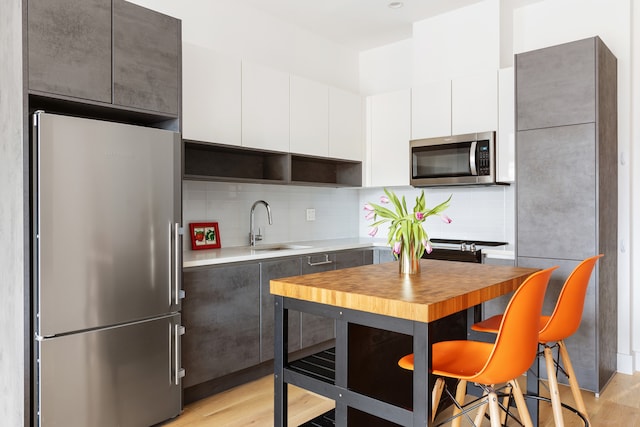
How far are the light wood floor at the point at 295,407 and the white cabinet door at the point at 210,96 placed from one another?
1668mm

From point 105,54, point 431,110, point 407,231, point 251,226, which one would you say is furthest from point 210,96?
point 431,110

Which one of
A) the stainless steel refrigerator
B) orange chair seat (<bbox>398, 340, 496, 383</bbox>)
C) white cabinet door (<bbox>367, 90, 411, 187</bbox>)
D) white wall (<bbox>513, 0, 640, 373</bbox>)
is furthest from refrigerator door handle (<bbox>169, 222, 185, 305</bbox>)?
white wall (<bbox>513, 0, 640, 373</bbox>)

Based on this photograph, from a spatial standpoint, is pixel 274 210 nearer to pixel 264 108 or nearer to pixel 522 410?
pixel 264 108

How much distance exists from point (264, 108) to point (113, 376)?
6.76 feet

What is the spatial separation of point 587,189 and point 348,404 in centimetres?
215

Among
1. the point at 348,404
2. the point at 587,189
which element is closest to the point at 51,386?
the point at 348,404

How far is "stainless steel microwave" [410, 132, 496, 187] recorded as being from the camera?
11.6ft

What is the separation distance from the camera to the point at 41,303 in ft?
6.75

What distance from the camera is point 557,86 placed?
3.01 meters

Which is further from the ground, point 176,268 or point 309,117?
point 309,117

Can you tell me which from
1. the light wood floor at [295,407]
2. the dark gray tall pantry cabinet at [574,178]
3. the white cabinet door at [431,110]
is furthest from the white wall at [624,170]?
the white cabinet door at [431,110]

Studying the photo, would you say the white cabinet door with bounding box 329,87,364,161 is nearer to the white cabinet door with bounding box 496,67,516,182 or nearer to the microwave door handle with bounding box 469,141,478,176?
the microwave door handle with bounding box 469,141,478,176

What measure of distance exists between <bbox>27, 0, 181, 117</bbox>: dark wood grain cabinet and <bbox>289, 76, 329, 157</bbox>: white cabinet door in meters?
1.25

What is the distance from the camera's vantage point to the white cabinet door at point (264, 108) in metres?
3.32
